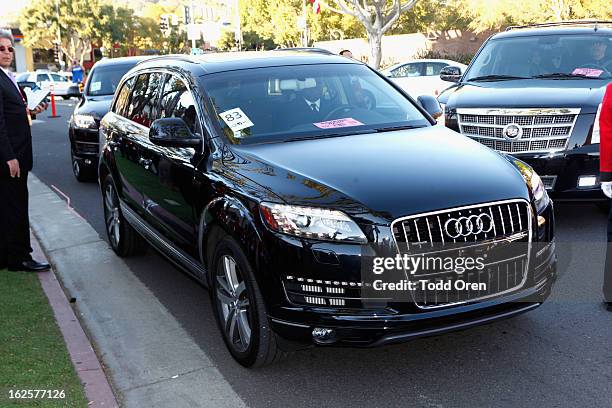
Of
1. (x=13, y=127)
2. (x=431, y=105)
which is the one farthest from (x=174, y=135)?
(x=431, y=105)

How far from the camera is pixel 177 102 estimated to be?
548cm

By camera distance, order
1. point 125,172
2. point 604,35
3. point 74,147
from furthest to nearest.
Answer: point 74,147 → point 604,35 → point 125,172

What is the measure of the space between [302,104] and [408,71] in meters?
19.5

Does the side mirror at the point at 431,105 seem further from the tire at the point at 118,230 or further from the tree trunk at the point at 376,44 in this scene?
the tree trunk at the point at 376,44

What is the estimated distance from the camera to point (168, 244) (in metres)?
5.46

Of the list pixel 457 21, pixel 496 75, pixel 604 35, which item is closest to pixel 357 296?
pixel 496 75

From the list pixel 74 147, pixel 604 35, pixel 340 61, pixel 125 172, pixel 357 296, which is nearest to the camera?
pixel 357 296

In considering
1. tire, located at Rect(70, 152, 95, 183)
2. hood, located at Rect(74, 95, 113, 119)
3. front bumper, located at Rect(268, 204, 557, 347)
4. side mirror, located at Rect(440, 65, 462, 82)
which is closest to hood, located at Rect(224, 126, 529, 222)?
front bumper, located at Rect(268, 204, 557, 347)

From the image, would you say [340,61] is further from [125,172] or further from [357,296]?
[357,296]

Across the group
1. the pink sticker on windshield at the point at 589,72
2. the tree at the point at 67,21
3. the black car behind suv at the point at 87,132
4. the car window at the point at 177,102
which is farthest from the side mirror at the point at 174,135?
the tree at the point at 67,21

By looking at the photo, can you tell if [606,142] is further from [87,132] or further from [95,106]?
[95,106]

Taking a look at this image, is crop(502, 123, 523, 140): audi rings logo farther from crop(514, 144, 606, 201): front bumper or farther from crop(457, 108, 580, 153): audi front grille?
crop(514, 144, 606, 201): front bumper

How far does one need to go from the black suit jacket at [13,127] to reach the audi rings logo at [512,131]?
4457mm

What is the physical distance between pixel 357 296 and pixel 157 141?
1923mm
